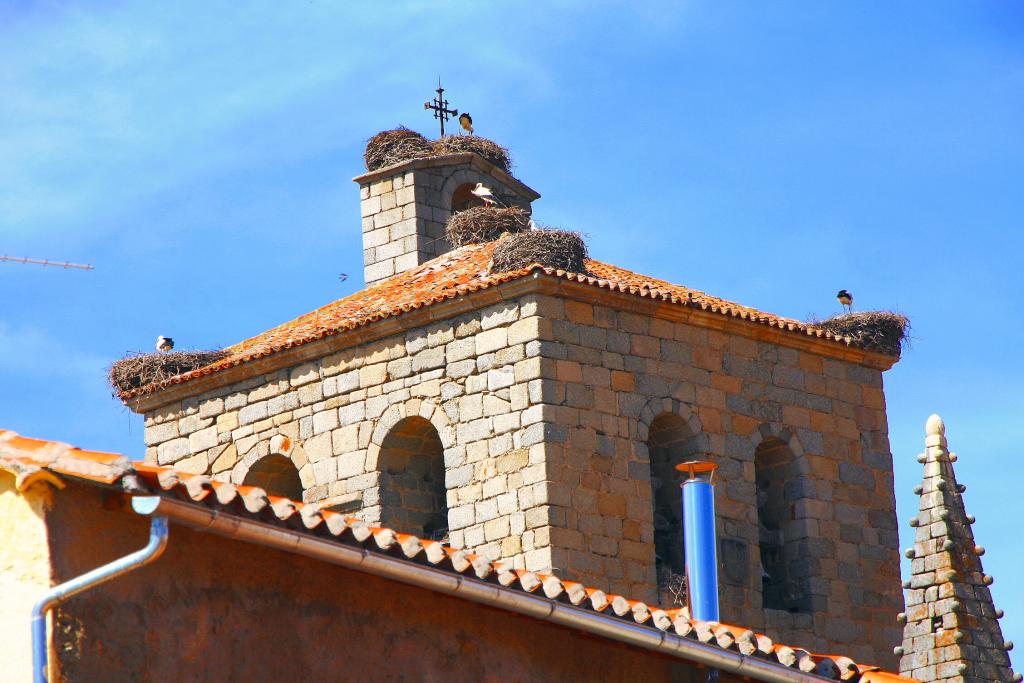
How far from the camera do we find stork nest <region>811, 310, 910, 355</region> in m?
21.7

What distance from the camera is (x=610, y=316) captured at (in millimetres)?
19828

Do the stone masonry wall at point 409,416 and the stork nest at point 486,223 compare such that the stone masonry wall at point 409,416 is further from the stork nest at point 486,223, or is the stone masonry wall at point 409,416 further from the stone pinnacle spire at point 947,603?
the stone pinnacle spire at point 947,603

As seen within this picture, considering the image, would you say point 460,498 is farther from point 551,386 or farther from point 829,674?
point 829,674

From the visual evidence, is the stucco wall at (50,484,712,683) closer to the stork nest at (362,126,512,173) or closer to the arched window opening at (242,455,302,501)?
the arched window opening at (242,455,302,501)

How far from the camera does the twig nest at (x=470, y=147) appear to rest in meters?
23.8

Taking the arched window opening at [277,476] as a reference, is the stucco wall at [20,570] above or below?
below

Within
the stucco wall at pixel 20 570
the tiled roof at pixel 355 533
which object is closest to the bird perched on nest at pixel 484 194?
the tiled roof at pixel 355 533

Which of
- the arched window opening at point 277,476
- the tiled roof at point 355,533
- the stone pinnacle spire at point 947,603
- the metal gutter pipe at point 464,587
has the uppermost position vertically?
the arched window opening at point 277,476

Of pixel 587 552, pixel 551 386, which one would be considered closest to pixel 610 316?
pixel 551 386

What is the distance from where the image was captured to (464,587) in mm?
11117

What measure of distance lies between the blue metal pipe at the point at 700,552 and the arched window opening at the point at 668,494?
376 centimetres

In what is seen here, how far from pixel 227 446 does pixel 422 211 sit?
137 inches

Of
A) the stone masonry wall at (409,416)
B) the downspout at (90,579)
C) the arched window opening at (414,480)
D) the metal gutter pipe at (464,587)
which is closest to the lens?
the downspout at (90,579)

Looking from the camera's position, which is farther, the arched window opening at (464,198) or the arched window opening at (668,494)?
the arched window opening at (464,198)
